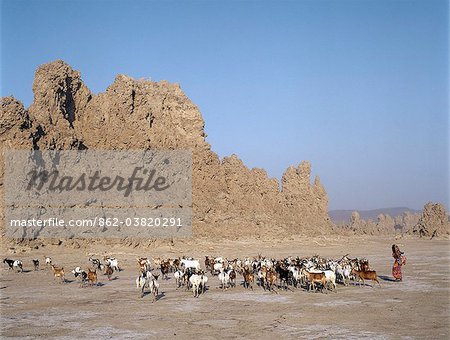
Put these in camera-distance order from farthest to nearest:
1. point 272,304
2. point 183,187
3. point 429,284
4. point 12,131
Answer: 1. point 183,187
2. point 12,131
3. point 429,284
4. point 272,304

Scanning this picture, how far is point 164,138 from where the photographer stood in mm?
68938

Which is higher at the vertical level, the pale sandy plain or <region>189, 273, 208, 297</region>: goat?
<region>189, 273, 208, 297</region>: goat

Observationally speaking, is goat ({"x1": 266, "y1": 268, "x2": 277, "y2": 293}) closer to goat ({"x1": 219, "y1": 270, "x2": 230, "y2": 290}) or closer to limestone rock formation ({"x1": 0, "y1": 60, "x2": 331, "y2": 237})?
goat ({"x1": 219, "y1": 270, "x2": 230, "y2": 290})

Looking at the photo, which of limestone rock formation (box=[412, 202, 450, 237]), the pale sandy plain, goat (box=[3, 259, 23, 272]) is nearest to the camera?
the pale sandy plain

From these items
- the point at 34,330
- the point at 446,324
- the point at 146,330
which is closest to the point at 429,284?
the point at 446,324

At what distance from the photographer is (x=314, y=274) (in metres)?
23.3

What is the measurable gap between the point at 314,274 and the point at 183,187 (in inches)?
1840

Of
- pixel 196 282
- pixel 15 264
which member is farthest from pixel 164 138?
pixel 196 282

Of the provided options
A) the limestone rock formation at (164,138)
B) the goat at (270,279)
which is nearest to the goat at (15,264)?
the limestone rock formation at (164,138)

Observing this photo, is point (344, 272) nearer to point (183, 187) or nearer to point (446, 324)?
point (446, 324)

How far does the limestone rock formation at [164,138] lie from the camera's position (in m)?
57.0

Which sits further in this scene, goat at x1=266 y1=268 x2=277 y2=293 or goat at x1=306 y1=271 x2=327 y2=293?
goat at x1=266 y1=268 x2=277 y2=293

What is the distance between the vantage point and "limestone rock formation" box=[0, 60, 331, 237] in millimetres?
56969

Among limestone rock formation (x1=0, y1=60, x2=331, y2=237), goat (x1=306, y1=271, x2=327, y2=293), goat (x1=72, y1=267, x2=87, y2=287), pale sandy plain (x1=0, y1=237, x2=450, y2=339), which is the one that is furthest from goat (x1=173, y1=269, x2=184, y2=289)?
limestone rock formation (x1=0, y1=60, x2=331, y2=237)
